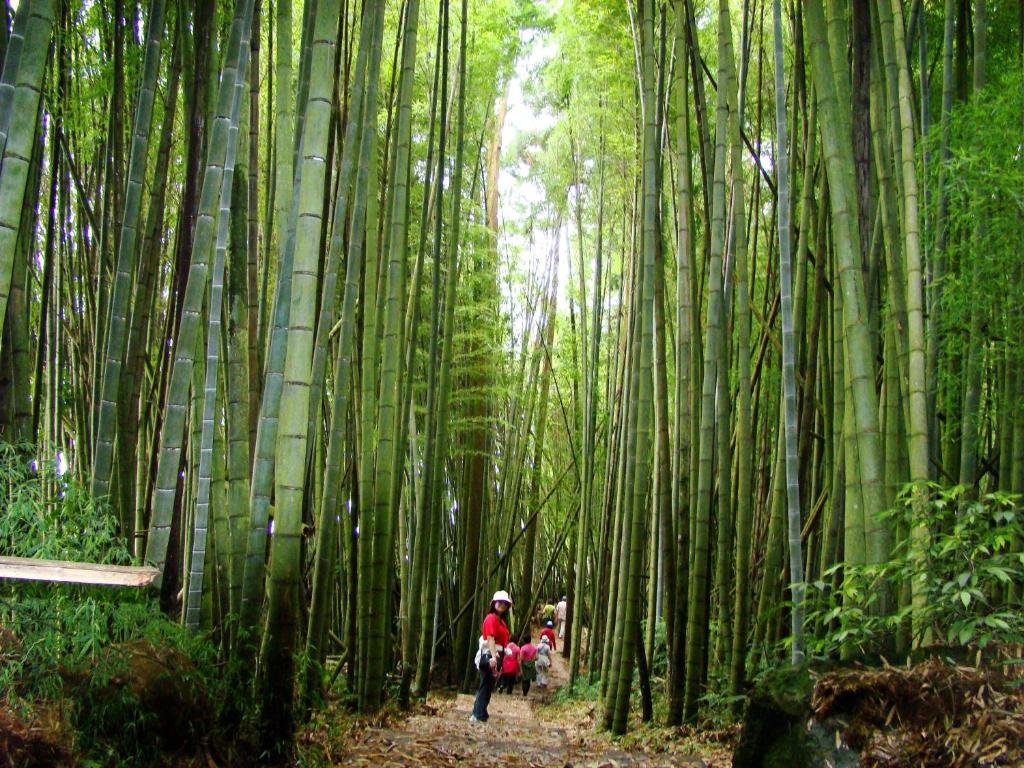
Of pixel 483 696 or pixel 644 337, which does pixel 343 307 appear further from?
pixel 483 696

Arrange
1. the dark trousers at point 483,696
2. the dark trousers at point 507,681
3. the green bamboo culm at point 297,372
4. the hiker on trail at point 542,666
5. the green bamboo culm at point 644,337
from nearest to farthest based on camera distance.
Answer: the green bamboo culm at point 297,372, the green bamboo culm at point 644,337, the dark trousers at point 483,696, the dark trousers at point 507,681, the hiker on trail at point 542,666

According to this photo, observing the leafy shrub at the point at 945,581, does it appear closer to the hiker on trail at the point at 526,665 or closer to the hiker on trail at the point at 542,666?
the hiker on trail at the point at 526,665

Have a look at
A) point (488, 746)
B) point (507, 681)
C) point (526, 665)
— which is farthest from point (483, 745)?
point (526, 665)

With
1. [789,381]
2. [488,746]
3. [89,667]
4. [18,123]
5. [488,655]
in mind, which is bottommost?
[488,746]

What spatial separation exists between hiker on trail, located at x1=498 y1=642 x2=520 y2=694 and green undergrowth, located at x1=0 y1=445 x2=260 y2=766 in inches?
219

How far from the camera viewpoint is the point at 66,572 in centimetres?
220

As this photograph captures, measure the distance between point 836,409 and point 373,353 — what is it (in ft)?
6.94

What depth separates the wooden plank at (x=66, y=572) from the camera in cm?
216

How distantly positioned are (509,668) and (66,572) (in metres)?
6.84

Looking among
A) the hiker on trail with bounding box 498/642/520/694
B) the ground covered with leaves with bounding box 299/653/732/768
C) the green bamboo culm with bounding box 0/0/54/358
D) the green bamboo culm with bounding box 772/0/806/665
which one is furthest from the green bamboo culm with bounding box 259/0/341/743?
the hiker on trail with bounding box 498/642/520/694

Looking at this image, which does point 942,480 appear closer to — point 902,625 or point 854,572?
point 902,625

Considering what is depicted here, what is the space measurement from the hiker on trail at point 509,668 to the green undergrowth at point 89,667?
5.56 meters

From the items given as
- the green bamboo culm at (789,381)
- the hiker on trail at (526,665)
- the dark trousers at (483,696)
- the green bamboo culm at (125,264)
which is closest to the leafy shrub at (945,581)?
the green bamboo culm at (789,381)

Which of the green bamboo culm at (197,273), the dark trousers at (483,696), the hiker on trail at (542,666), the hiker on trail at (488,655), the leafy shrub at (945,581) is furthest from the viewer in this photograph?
the hiker on trail at (542,666)
